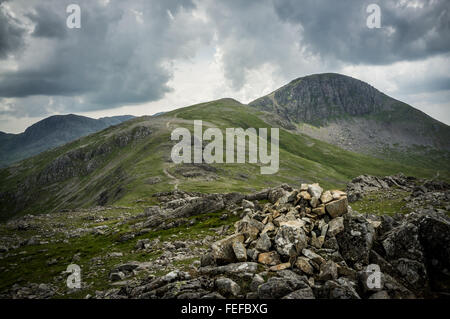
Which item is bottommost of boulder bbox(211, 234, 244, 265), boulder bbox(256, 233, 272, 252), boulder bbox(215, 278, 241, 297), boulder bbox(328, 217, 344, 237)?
boulder bbox(215, 278, 241, 297)

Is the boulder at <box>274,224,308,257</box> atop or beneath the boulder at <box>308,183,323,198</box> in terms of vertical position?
beneath

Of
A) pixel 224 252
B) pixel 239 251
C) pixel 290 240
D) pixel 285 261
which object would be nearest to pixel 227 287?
pixel 239 251

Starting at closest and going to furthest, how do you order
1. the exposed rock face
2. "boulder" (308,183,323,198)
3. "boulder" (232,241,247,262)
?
1. the exposed rock face
2. "boulder" (232,241,247,262)
3. "boulder" (308,183,323,198)

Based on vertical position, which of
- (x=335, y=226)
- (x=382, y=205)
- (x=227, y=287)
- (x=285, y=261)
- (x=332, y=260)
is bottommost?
(x=227, y=287)

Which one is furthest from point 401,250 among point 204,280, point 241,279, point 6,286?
point 6,286

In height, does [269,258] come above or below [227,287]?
above

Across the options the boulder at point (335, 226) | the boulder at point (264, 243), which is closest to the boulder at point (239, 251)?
the boulder at point (264, 243)

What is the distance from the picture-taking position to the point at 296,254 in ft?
61.7

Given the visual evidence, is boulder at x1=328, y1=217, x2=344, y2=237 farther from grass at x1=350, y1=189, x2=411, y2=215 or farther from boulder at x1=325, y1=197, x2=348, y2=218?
grass at x1=350, y1=189, x2=411, y2=215

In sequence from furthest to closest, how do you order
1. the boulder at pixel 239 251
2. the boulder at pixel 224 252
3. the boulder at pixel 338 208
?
the boulder at pixel 338 208
the boulder at pixel 224 252
the boulder at pixel 239 251

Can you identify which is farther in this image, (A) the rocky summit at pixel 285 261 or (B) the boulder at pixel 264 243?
(B) the boulder at pixel 264 243

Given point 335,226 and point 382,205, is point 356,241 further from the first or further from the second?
point 382,205

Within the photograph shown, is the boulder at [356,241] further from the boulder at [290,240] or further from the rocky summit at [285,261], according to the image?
the boulder at [290,240]

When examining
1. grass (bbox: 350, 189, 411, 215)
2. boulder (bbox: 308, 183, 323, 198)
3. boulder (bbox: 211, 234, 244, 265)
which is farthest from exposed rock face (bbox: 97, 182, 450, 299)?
grass (bbox: 350, 189, 411, 215)
